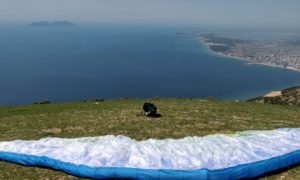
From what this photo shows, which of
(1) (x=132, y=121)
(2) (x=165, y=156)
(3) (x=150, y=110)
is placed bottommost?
(1) (x=132, y=121)

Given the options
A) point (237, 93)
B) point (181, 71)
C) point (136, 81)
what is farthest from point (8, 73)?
point (237, 93)

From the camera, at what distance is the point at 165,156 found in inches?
485

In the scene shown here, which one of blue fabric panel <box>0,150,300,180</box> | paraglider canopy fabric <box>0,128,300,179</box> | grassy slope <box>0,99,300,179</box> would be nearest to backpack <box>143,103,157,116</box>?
grassy slope <box>0,99,300,179</box>

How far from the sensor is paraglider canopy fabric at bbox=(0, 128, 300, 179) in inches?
439

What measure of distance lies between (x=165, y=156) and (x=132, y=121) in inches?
310

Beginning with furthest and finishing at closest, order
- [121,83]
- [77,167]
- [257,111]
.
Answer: [121,83]
[257,111]
[77,167]

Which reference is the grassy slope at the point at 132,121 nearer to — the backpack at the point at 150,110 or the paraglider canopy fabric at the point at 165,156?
the paraglider canopy fabric at the point at 165,156

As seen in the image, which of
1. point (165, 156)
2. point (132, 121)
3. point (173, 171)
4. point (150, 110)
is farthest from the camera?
point (150, 110)

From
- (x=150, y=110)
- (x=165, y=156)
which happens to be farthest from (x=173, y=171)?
(x=150, y=110)

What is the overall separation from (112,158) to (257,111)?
14.7 m

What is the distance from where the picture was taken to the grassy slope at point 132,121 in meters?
17.4

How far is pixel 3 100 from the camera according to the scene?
414ft

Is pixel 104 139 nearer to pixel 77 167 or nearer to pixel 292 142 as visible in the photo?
pixel 77 167

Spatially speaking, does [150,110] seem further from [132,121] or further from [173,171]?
[173,171]
